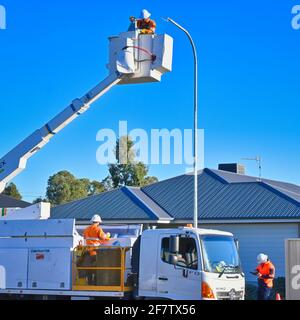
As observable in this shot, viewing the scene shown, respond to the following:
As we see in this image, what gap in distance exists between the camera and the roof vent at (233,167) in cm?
3662

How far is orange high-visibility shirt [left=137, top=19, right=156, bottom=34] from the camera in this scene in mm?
14248

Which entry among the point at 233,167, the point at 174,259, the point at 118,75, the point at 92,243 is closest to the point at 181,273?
the point at 174,259

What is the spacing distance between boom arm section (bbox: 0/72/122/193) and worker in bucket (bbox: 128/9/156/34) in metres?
1.38

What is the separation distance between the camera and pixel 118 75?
14234 mm

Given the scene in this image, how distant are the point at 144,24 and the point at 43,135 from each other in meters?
3.65

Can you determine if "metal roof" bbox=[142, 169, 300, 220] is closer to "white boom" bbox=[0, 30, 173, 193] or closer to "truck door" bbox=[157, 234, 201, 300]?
"white boom" bbox=[0, 30, 173, 193]

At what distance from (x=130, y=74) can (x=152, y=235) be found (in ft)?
14.0

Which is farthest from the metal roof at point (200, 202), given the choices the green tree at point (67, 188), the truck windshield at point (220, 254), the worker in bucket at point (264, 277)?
the green tree at point (67, 188)

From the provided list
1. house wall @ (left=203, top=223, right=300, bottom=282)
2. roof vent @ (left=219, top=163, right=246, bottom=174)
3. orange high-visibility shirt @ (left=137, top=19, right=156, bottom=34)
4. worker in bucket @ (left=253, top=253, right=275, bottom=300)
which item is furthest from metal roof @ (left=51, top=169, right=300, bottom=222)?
orange high-visibility shirt @ (left=137, top=19, right=156, bottom=34)

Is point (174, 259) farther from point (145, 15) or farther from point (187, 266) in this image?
point (145, 15)

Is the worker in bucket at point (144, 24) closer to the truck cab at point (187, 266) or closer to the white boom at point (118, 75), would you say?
the white boom at point (118, 75)

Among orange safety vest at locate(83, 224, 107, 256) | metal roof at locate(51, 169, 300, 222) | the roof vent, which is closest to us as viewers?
orange safety vest at locate(83, 224, 107, 256)

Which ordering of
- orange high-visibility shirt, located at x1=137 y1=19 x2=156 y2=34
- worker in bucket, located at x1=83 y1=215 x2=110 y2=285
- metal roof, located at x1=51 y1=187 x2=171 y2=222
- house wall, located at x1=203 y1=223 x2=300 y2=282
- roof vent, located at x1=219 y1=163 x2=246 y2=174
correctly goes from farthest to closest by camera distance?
1. roof vent, located at x1=219 y1=163 x2=246 y2=174
2. metal roof, located at x1=51 y1=187 x2=171 y2=222
3. house wall, located at x1=203 y1=223 x2=300 y2=282
4. orange high-visibility shirt, located at x1=137 y1=19 x2=156 y2=34
5. worker in bucket, located at x1=83 y1=215 x2=110 y2=285
